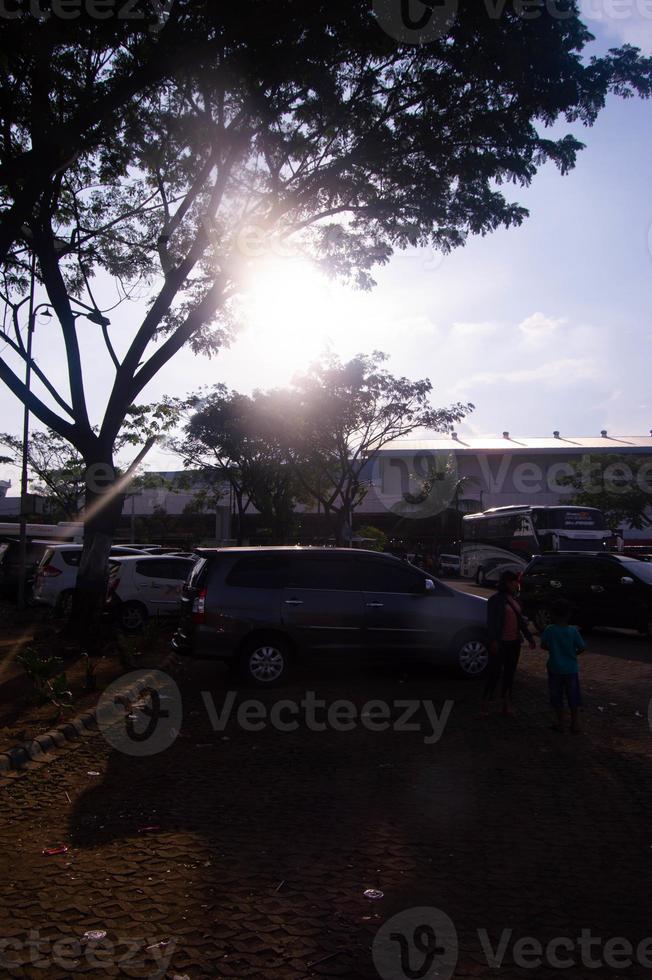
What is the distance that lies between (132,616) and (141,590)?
55cm

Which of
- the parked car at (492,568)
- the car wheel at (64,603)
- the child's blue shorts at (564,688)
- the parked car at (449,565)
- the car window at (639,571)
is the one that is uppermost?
the car window at (639,571)

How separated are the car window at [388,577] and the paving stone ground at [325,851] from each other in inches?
108

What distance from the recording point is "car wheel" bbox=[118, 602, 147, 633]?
17.5 m

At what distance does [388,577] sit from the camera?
11789 mm

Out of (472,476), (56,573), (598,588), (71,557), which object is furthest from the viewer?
(472,476)

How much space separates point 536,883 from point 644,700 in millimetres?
6469

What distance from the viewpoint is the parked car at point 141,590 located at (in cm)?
1742

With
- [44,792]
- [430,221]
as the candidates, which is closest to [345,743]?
[44,792]

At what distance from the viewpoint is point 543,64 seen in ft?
40.4

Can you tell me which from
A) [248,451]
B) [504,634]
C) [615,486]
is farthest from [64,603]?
[615,486]

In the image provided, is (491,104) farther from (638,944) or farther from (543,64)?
(638,944)

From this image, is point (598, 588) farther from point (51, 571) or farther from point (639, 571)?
point (51, 571)

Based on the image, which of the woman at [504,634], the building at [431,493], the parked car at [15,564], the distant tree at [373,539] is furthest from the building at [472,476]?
the woman at [504,634]

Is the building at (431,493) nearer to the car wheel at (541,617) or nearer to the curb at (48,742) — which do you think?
the car wheel at (541,617)
